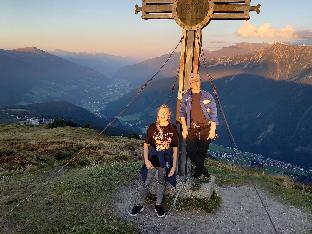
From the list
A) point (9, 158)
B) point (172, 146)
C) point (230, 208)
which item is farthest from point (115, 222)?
point (9, 158)

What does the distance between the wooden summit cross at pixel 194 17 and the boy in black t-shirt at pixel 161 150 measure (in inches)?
101

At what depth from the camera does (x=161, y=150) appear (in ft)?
38.0

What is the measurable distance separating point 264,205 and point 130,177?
573cm

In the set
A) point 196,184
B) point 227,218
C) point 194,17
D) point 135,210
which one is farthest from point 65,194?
point 194,17

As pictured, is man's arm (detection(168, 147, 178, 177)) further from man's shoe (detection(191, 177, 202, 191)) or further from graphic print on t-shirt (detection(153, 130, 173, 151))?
man's shoe (detection(191, 177, 202, 191))

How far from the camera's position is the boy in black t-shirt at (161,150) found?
11461mm

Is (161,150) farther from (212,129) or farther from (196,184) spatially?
(196,184)

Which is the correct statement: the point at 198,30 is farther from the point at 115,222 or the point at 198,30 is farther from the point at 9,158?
the point at 9,158

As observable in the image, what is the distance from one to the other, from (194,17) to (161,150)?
5.33 meters

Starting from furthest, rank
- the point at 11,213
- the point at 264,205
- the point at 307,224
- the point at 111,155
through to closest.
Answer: the point at 111,155, the point at 264,205, the point at 307,224, the point at 11,213

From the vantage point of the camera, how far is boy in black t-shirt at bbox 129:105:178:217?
37.6 ft

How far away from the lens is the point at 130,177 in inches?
637

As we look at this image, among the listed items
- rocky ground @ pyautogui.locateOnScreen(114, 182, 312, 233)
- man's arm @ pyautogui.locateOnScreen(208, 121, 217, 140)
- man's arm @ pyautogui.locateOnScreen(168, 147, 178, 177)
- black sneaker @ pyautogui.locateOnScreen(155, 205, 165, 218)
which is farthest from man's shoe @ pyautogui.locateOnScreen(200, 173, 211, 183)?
man's arm @ pyautogui.locateOnScreen(168, 147, 178, 177)

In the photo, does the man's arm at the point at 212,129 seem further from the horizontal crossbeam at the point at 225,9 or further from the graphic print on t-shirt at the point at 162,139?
the horizontal crossbeam at the point at 225,9
